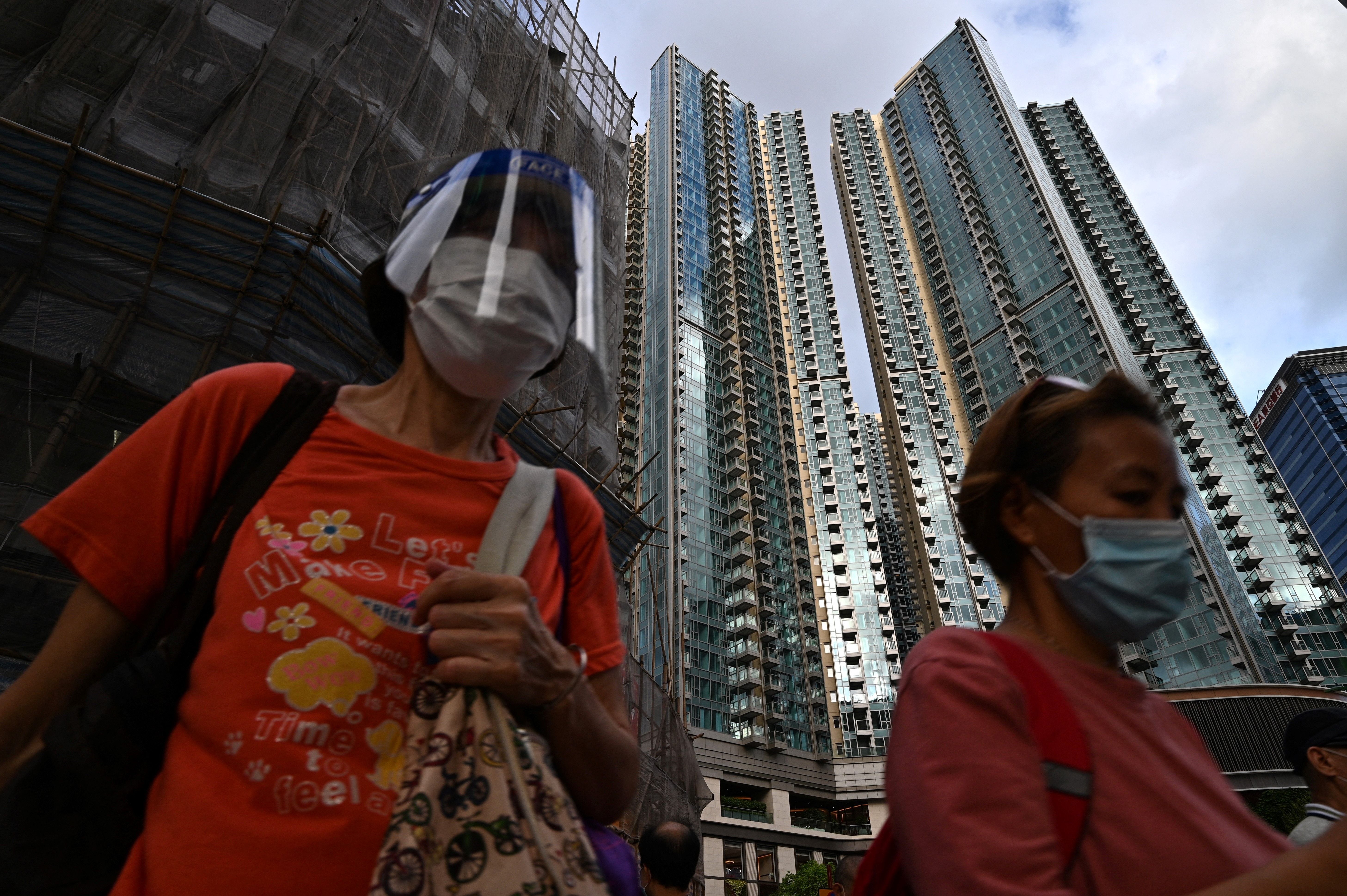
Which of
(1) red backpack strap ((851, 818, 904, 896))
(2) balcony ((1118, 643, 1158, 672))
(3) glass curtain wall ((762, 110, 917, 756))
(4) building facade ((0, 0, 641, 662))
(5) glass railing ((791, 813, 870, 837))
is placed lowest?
(1) red backpack strap ((851, 818, 904, 896))

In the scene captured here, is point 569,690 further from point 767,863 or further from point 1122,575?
point 767,863

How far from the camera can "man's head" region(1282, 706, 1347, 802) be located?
2.68 m

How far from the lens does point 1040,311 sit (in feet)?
168

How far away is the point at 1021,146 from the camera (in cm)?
5547

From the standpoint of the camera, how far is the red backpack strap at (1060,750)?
1.07 meters

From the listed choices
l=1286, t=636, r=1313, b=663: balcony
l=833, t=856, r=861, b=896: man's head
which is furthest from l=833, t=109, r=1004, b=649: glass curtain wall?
l=833, t=856, r=861, b=896: man's head

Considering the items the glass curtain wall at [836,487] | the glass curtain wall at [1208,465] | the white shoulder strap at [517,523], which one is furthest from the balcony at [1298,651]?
the white shoulder strap at [517,523]

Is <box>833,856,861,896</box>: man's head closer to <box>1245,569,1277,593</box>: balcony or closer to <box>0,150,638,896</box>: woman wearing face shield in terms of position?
<box>0,150,638,896</box>: woman wearing face shield

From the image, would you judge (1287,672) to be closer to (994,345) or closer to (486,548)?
(994,345)

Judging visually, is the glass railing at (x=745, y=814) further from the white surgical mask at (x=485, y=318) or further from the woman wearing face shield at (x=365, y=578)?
the white surgical mask at (x=485, y=318)

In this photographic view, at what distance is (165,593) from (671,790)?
40.0 ft

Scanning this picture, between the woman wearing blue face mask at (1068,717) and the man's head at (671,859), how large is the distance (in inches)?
107

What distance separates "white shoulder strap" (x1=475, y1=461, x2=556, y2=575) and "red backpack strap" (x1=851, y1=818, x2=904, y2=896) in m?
0.79

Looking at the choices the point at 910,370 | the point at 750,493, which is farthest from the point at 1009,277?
the point at 750,493
